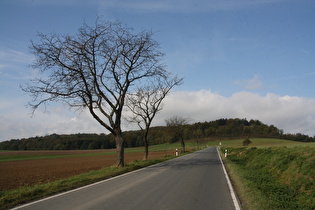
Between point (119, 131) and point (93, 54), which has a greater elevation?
point (93, 54)

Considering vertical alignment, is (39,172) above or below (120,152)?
below

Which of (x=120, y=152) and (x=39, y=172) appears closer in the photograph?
(x=120, y=152)

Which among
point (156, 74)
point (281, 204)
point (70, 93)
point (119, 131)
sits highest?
point (156, 74)

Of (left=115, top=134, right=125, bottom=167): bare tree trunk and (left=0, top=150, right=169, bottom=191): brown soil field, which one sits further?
(left=115, top=134, right=125, bottom=167): bare tree trunk

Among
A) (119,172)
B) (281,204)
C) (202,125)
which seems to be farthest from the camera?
(202,125)

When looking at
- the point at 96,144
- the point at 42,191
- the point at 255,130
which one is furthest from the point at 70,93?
the point at 255,130

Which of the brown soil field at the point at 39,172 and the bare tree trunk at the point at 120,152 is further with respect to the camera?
the bare tree trunk at the point at 120,152

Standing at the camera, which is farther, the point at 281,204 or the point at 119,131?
the point at 119,131

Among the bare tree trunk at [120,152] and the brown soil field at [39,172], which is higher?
the bare tree trunk at [120,152]

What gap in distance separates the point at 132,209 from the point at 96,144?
139919 millimetres

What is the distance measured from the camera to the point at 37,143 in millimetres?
137750

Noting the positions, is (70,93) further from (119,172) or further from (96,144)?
(96,144)

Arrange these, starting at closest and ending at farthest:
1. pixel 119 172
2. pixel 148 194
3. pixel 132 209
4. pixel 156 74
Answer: pixel 132 209, pixel 148 194, pixel 119 172, pixel 156 74

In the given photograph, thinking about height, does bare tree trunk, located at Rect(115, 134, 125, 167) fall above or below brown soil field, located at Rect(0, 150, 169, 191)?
above
